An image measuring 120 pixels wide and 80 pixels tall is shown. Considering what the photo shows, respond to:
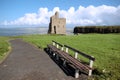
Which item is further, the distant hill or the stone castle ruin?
the stone castle ruin

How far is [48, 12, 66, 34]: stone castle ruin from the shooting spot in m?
60.8

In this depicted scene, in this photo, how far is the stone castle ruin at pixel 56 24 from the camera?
200 ft

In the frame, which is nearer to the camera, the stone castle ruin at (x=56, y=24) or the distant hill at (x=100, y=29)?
the distant hill at (x=100, y=29)

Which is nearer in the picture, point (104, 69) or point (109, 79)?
point (109, 79)

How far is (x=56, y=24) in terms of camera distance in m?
61.2

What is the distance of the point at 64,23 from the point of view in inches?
2478

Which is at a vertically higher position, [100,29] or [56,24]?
[56,24]

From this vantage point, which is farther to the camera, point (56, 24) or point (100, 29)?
point (56, 24)

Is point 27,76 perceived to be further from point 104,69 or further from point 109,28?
point 109,28

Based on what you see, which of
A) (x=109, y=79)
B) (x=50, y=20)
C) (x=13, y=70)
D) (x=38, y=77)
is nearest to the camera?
(x=109, y=79)

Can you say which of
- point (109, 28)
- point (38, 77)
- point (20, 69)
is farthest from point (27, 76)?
point (109, 28)

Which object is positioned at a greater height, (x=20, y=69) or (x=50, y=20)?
(x=50, y=20)

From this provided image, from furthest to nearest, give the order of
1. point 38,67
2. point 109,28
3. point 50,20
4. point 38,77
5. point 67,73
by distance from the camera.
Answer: point 50,20
point 109,28
point 38,67
point 67,73
point 38,77

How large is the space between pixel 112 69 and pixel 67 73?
2430 millimetres
